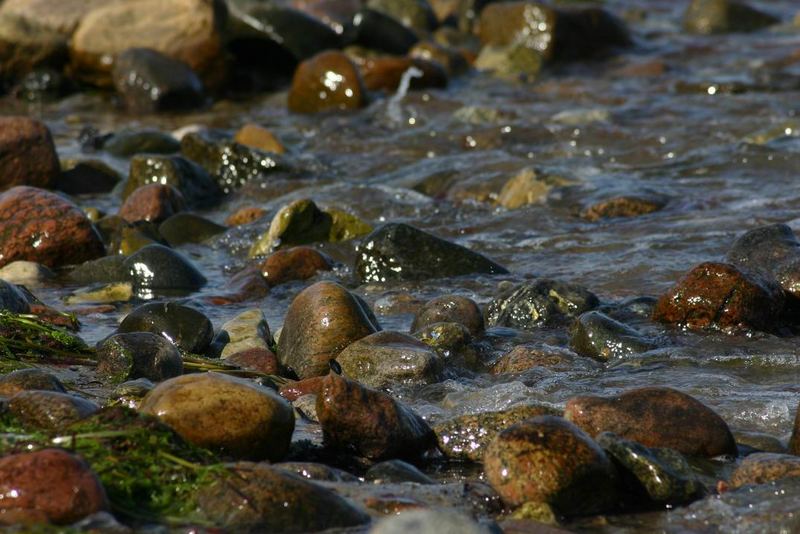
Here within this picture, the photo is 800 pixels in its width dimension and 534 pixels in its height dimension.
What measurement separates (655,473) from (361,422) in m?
0.90

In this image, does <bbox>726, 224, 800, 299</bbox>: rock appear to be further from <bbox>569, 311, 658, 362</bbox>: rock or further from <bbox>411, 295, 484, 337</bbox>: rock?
<bbox>411, 295, 484, 337</bbox>: rock

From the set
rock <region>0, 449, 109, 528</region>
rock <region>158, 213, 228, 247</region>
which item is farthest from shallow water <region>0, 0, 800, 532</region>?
rock <region>0, 449, 109, 528</region>

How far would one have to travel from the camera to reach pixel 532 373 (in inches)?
188

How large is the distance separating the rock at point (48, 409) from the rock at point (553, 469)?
45.3 inches

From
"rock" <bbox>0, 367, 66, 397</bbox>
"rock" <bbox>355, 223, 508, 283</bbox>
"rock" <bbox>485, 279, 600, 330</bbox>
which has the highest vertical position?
"rock" <bbox>485, 279, 600, 330</bbox>

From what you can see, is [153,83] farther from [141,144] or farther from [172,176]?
[172,176]

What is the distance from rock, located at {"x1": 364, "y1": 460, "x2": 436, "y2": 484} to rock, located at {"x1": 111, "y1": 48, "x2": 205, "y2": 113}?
30.6 ft

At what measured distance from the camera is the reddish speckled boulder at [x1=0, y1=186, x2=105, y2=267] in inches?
267

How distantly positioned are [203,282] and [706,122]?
536 cm

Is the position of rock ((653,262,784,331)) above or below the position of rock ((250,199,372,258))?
above

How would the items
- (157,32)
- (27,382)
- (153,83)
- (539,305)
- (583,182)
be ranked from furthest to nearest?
(157,32) → (153,83) → (583,182) → (539,305) → (27,382)

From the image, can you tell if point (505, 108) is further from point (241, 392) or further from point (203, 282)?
point (241, 392)

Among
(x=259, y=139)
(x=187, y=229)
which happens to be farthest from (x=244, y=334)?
(x=259, y=139)

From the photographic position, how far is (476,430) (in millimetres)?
3895
